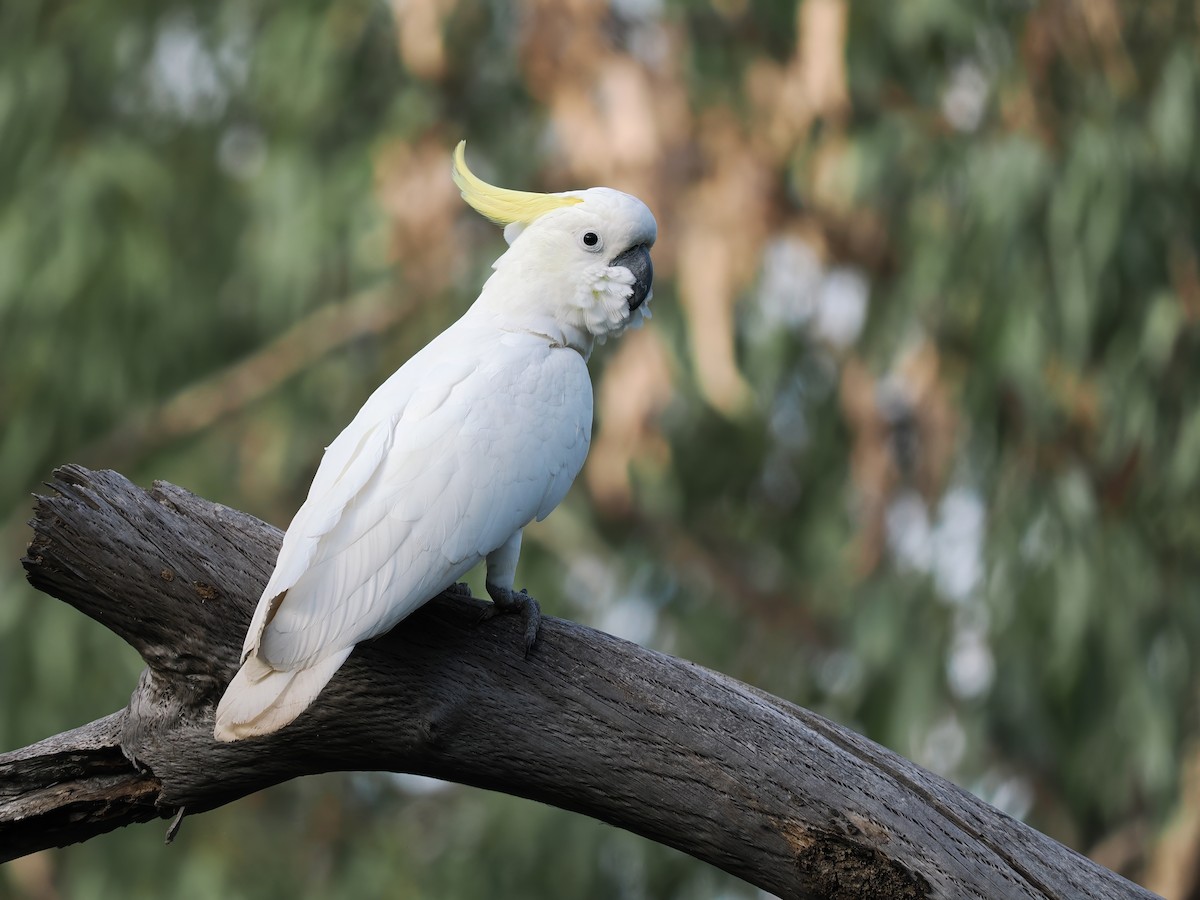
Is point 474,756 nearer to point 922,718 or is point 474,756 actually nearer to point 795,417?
point 922,718

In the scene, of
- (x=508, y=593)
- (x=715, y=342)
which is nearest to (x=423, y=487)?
(x=508, y=593)

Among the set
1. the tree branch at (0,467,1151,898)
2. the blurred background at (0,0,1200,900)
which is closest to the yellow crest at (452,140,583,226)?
the tree branch at (0,467,1151,898)

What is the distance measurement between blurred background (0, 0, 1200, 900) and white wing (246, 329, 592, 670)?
2.21 metres

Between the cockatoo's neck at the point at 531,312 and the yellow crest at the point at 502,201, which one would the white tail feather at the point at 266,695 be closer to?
the cockatoo's neck at the point at 531,312

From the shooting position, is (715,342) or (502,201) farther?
(715,342)

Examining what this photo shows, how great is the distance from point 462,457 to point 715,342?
2.34 m

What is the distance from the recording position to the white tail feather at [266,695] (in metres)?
1.59

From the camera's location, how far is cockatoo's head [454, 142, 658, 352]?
82.6 inches

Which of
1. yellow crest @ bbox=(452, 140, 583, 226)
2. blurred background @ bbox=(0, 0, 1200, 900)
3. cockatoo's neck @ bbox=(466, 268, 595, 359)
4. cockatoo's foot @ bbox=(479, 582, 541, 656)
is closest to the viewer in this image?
cockatoo's foot @ bbox=(479, 582, 541, 656)

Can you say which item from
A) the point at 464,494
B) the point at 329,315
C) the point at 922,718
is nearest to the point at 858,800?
the point at 464,494

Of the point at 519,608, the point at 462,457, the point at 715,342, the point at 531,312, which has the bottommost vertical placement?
the point at 519,608

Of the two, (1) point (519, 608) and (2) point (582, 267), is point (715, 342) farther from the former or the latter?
(1) point (519, 608)

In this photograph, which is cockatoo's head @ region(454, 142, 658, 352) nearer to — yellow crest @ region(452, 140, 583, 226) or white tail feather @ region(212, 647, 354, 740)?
yellow crest @ region(452, 140, 583, 226)

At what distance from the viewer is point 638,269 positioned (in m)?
2.14
